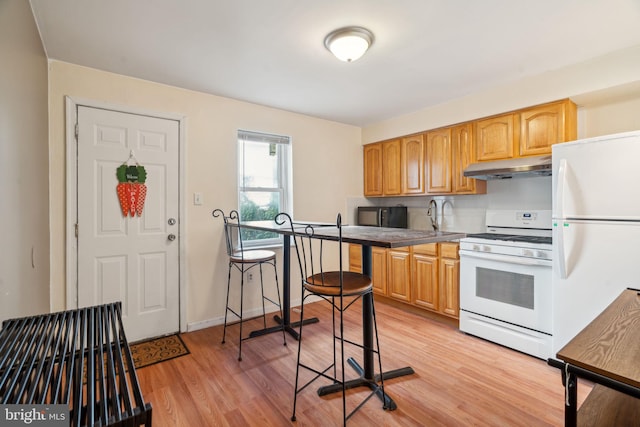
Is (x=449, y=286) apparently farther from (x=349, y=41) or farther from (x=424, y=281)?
(x=349, y=41)

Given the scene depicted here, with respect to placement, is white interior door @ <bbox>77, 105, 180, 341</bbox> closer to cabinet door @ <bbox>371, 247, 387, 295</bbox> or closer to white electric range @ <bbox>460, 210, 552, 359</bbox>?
cabinet door @ <bbox>371, 247, 387, 295</bbox>

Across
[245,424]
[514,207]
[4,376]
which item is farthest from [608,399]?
[514,207]

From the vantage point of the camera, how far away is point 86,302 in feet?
8.21

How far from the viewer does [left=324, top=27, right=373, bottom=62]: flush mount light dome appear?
1.96 m

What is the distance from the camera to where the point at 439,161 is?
3.43 meters

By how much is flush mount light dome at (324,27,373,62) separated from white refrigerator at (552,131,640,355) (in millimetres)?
1648

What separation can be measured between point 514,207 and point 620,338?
248cm

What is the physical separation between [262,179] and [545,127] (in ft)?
9.26

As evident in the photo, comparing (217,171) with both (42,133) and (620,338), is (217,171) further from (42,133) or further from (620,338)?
(620,338)

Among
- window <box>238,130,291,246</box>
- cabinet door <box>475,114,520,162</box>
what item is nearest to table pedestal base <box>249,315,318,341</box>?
window <box>238,130,291,246</box>

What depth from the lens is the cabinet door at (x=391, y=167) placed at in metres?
3.90

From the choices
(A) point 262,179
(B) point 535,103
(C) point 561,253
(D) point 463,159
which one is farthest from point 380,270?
(B) point 535,103

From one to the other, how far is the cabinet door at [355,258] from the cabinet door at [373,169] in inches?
31.8

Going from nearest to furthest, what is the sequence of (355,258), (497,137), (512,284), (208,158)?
1. (512,284)
2. (497,137)
3. (208,158)
4. (355,258)
